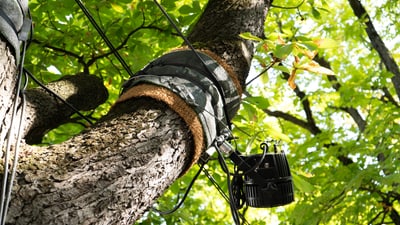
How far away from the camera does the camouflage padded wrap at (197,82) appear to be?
4.37 ft

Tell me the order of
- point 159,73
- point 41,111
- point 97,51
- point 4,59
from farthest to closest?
point 97,51 → point 41,111 → point 159,73 → point 4,59

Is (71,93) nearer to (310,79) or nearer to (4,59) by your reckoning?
(4,59)

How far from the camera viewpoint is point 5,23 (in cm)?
107

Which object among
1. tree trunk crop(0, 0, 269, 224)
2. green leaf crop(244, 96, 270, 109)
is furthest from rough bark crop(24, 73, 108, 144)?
green leaf crop(244, 96, 270, 109)

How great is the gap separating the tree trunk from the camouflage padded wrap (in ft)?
0.23

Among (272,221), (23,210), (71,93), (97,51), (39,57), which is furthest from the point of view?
(272,221)

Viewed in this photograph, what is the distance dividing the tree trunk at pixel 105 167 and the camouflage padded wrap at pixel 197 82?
0.07 meters

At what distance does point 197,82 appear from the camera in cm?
141

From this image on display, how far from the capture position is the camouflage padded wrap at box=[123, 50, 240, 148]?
1331 mm

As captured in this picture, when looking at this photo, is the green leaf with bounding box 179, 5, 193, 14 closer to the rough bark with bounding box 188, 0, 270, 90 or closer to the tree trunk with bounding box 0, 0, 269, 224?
the rough bark with bounding box 188, 0, 270, 90

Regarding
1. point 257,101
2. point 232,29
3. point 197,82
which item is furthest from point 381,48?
point 197,82

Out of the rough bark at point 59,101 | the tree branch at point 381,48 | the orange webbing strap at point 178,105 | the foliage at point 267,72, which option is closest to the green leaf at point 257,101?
the foliage at point 267,72

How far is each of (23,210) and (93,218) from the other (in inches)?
5.8

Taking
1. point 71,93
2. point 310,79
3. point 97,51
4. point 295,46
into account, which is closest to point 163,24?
point 97,51
